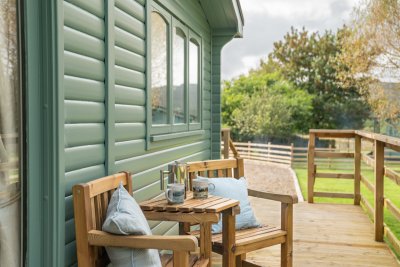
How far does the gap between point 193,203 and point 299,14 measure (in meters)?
35.9

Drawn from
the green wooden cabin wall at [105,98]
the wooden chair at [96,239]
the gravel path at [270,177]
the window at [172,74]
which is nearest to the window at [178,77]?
the window at [172,74]

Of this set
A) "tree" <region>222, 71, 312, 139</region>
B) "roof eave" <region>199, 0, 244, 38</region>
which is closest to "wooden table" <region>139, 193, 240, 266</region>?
"roof eave" <region>199, 0, 244, 38</region>

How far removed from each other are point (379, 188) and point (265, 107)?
16.9 meters

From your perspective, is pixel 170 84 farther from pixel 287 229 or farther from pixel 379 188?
pixel 379 188

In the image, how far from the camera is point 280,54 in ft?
83.7

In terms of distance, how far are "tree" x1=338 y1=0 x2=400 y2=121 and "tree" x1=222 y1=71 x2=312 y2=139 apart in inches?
203

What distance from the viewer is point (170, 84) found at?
3.86 metres

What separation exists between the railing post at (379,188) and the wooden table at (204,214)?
236 centimetres

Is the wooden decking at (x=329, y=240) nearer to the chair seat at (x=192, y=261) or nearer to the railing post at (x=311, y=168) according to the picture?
the railing post at (x=311, y=168)

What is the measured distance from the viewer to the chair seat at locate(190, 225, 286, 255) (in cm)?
295

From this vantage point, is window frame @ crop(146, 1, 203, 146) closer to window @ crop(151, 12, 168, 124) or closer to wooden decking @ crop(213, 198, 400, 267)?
window @ crop(151, 12, 168, 124)

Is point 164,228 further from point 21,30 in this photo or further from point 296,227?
point 21,30

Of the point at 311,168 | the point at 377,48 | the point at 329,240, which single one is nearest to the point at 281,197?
the point at 329,240

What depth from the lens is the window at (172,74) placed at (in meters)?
3.49
